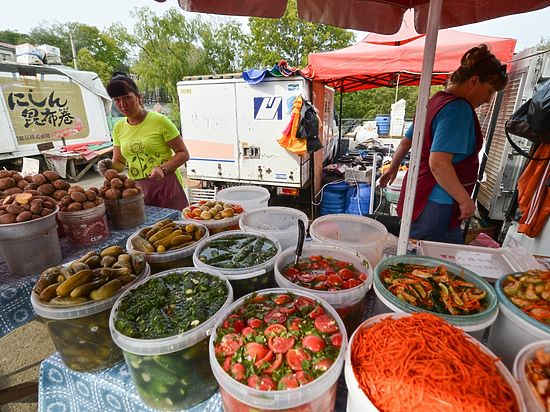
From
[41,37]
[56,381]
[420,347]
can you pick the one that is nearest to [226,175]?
[56,381]

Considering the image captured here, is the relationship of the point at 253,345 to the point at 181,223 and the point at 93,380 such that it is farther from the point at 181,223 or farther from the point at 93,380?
the point at 181,223

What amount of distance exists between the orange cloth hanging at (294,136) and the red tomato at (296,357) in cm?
472

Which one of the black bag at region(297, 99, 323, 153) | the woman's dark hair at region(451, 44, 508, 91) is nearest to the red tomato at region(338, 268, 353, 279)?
the woman's dark hair at region(451, 44, 508, 91)

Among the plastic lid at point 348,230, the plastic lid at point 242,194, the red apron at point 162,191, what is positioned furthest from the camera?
the red apron at point 162,191

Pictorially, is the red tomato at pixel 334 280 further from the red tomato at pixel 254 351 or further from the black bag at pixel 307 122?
the black bag at pixel 307 122

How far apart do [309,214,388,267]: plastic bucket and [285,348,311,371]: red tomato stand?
2.58ft

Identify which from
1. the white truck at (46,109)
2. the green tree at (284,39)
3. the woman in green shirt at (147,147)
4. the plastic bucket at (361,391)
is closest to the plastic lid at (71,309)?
the plastic bucket at (361,391)

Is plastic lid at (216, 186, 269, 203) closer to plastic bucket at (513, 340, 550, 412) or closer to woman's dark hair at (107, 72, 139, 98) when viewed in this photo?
woman's dark hair at (107, 72, 139, 98)

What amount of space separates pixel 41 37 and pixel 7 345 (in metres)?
44.4

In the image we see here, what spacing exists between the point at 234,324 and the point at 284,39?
2261 centimetres

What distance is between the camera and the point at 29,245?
1.60 metres

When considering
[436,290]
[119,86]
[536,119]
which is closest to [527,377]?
[436,290]

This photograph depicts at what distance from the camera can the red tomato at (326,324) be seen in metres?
0.95

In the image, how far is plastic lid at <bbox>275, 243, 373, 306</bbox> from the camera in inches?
44.6
